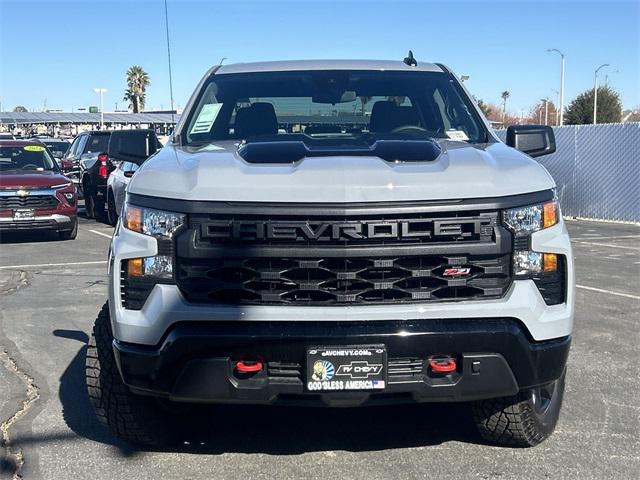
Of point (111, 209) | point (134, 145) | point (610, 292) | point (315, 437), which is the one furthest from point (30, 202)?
point (315, 437)

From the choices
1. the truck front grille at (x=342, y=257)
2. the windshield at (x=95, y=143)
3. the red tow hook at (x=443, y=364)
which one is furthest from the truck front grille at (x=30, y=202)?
the red tow hook at (x=443, y=364)

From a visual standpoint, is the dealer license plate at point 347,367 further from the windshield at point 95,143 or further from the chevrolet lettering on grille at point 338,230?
the windshield at point 95,143

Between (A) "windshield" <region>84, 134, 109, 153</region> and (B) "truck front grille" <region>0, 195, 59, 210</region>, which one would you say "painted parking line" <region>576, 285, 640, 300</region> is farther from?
(A) "windshield" <region>84, 134, 109, 153</region>

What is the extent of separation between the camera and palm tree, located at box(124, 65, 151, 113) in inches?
3002

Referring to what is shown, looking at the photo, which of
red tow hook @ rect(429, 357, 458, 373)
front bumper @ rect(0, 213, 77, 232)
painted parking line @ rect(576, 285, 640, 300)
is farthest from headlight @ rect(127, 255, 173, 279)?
front bumper @ rect(0, 213, 77, 232)

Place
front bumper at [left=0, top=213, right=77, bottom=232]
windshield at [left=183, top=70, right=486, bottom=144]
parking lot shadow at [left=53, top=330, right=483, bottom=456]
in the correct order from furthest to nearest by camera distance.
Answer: front bumper at [left=0, top=213, right=77, bottom=232] < windshield at [left=183, top=70, right=486, bottom=144] < parking lot shadow at [left=53, top=330, right=483, bottom=456]

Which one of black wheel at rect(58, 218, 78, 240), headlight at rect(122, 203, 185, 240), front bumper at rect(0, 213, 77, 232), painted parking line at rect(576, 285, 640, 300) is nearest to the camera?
headlight at rect(122, 203, 185, 240)

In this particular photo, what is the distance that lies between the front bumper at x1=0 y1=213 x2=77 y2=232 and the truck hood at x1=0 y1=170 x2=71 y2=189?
20.7 inches

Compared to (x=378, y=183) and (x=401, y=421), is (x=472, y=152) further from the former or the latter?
(x=401, y=421)

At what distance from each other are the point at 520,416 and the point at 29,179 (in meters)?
10.7

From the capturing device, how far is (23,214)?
41.1 feet

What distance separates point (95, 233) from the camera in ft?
47.2

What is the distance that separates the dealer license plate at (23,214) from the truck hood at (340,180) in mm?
9732

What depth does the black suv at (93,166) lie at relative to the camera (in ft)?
50.8
